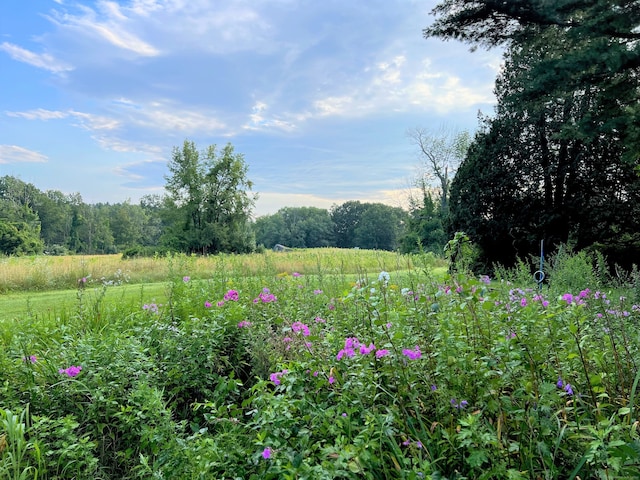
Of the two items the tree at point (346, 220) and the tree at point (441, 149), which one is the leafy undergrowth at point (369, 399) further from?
the tree at point (346, 220)

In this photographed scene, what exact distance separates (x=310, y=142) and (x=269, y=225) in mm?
39133

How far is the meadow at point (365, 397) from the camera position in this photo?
4.07 feet

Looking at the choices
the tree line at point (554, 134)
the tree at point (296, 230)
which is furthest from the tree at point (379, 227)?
the tree line at point (554, 134)

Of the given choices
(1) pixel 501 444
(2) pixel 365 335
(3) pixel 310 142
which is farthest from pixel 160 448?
(3) pixel 310 142

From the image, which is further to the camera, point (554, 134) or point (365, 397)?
point (554, 134)

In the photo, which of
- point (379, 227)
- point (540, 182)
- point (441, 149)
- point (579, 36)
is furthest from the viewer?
point (379, 227)

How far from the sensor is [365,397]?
1.54m

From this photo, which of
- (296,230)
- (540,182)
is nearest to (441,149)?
(540,182)

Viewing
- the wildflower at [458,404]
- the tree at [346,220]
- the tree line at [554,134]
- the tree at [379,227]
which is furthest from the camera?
the tree at [346,220]

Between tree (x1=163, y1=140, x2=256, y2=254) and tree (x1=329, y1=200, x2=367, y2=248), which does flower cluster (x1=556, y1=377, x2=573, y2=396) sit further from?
tree (x1=329, y1=200, x2=367, y2=248)

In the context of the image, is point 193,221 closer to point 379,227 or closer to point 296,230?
point 296,230

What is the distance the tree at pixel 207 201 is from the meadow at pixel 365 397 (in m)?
22.4

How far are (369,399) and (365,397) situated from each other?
0.7 inches

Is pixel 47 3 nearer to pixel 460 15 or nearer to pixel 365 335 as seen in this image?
pixel 365 335
